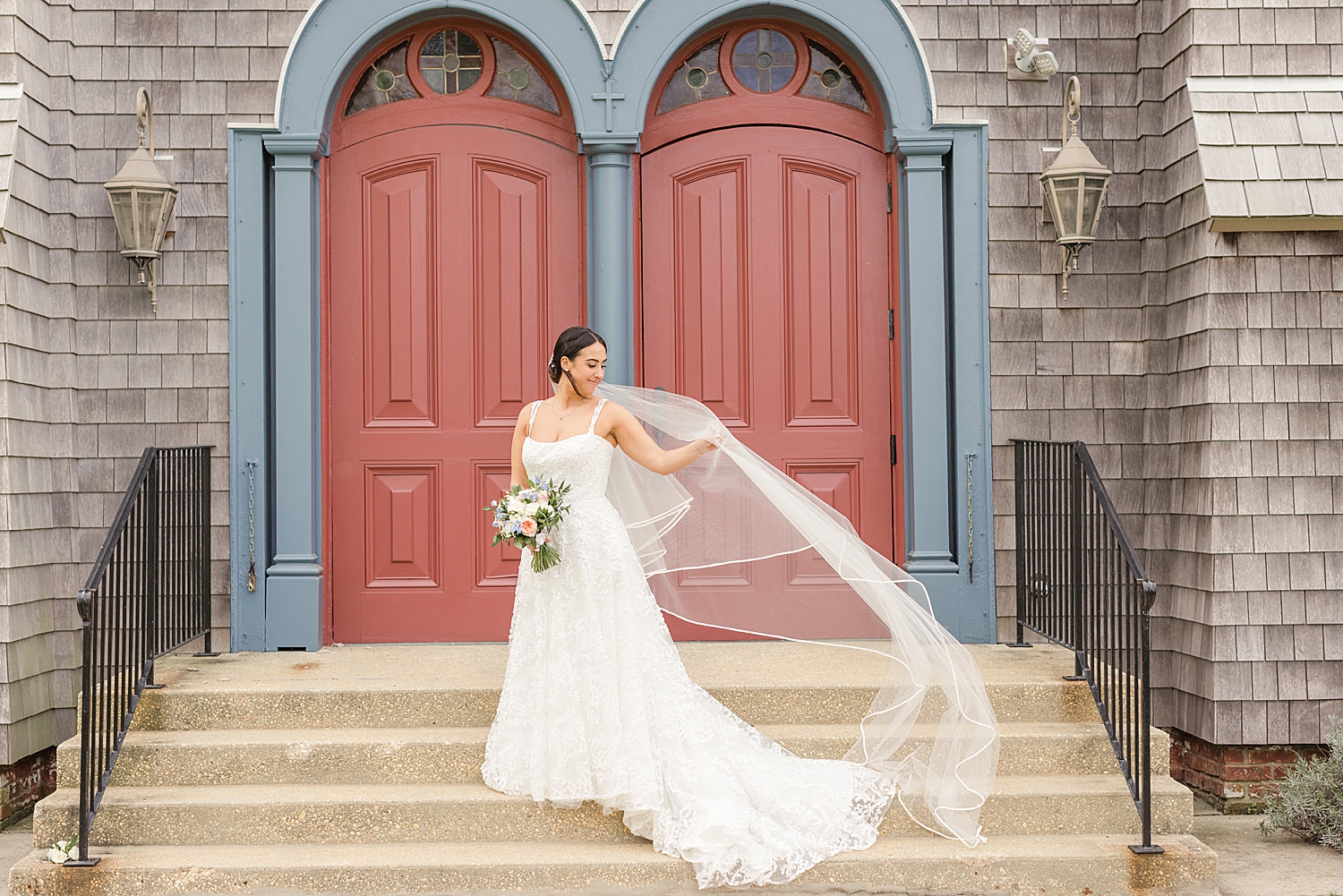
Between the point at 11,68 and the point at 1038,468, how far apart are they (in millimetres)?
5141

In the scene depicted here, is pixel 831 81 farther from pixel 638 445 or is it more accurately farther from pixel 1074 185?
pixel 638 445

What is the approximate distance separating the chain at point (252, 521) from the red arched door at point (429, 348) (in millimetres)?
378

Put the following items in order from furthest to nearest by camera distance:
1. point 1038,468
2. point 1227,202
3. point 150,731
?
point 1038,468, point 1227,202, point 150,731

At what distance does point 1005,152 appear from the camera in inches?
230

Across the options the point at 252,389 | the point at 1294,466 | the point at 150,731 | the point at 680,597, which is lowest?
the point at 150,731

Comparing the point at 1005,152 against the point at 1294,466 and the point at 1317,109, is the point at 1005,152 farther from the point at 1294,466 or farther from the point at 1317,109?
the point at 1294,466

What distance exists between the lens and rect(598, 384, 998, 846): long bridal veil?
4.32 metres

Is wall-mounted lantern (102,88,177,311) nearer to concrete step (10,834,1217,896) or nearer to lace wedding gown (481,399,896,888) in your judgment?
lace wedding gown (481,399,896,888)

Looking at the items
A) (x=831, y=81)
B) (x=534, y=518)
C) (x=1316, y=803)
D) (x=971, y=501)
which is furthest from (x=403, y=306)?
(x=1316, y=803)

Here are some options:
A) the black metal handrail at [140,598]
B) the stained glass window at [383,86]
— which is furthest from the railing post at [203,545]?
the stained glass window at [383,86]

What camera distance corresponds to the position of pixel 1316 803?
16.2 ft

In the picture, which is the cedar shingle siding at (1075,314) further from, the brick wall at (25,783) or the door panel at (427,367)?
the door panel at (427,367)

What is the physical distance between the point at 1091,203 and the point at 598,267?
7.88 feet

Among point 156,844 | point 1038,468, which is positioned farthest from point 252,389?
point 1038,468
